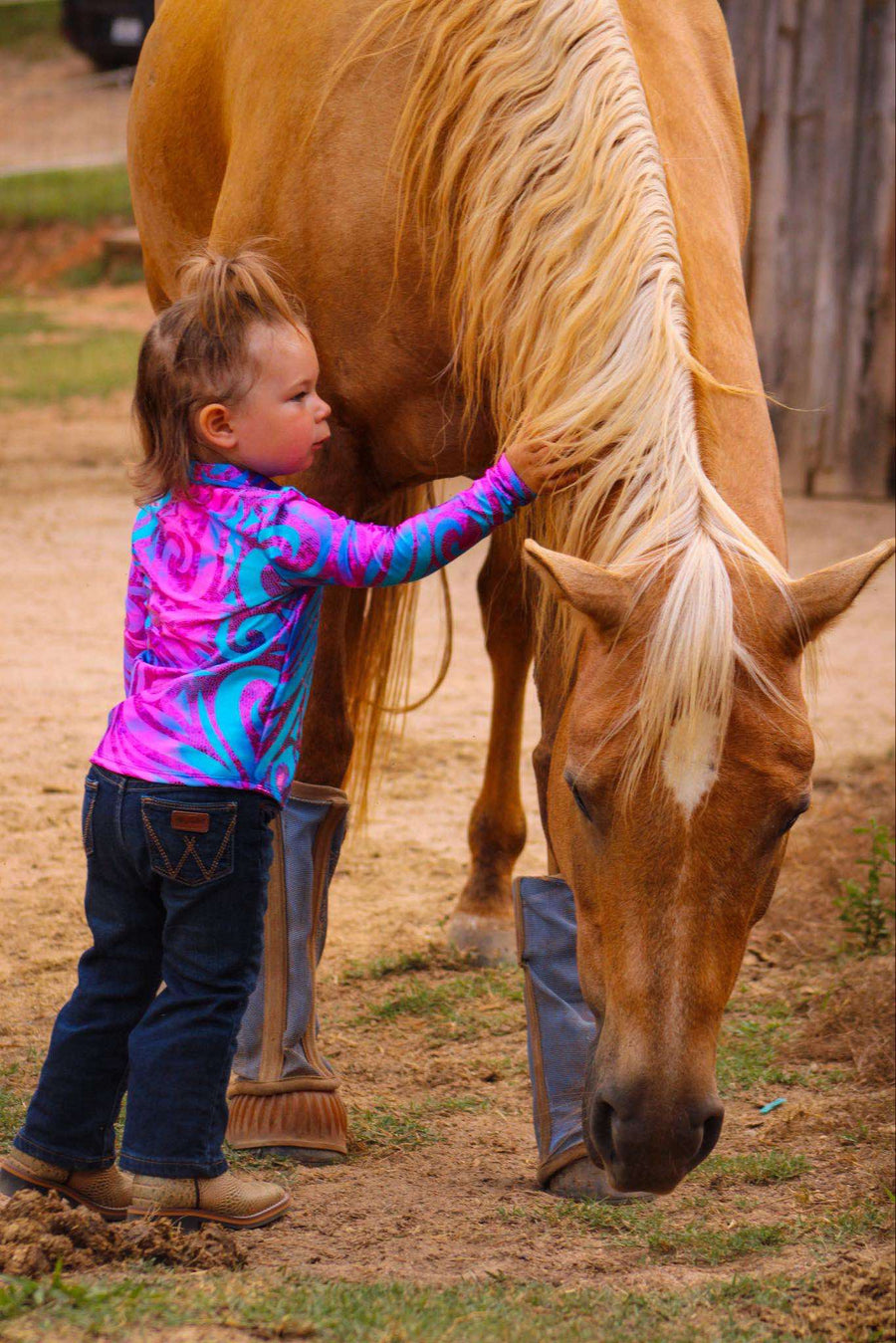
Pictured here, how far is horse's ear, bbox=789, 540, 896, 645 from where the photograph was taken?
1815mm

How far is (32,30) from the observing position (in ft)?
75.7

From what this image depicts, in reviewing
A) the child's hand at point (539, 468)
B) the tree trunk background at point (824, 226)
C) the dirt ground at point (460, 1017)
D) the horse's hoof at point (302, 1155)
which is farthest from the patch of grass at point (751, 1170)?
the tree trunk background at point (824, 226)

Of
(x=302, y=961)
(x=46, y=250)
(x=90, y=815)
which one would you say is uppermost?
(x=90, y=815)

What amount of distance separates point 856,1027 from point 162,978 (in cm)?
157

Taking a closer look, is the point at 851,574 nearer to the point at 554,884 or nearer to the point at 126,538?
the point at 554,884

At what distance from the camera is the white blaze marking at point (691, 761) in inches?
68.7

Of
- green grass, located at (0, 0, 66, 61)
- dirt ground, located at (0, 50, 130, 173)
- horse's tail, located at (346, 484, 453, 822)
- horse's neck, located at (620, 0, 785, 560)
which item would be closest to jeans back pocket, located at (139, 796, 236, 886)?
horse's neck, located at (620, 0, 785, 560)

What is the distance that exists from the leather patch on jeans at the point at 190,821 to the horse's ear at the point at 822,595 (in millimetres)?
836

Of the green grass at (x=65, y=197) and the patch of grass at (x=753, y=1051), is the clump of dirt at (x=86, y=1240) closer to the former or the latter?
the patch of grass at (x=753, y=1051)

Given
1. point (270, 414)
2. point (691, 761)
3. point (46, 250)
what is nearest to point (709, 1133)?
point (691, 761)

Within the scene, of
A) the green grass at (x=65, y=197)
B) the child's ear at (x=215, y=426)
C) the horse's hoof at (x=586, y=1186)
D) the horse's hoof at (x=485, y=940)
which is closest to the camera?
the child's ear at (x=215, y=426)

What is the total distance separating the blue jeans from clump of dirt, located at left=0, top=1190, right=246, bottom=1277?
0.10m

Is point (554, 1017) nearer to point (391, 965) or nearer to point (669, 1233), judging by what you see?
point (669, 1233)

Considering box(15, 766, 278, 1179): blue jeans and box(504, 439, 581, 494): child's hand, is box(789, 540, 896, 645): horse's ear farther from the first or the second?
box(15, 766, 278, 1179): blue jeans
